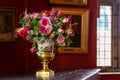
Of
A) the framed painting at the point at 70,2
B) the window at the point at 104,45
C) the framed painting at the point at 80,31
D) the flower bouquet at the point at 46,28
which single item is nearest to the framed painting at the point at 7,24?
the framed painting at the point at 70,2

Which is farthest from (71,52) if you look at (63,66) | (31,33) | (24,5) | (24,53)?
(31,33)

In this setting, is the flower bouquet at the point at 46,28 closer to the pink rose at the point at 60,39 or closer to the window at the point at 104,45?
the pink rose at the point at 60,39

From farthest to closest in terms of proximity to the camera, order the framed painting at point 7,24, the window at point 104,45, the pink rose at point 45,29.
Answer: the window at point 104,45 → the framed painting at point 7,24 → the pink rose at point 45,29

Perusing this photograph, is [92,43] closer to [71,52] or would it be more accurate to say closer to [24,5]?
[71,52]

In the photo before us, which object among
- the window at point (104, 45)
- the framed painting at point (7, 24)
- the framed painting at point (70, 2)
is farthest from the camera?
the window at point (104, 45)

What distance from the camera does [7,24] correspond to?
3.59m

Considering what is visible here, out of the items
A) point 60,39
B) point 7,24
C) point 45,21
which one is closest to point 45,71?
point 60,39

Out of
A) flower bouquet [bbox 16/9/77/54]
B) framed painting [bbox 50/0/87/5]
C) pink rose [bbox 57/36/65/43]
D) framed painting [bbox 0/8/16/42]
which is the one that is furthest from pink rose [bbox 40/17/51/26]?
framed painting [bbox 50/0/87/5]

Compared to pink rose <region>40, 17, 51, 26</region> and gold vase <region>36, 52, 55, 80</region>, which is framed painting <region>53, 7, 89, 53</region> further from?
pink rose <region>40, 17, 51, 26</region>

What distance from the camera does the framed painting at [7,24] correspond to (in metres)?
3.56

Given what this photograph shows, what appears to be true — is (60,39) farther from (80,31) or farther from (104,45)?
(104,45)

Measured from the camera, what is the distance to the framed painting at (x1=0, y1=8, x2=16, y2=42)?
3.56 meters

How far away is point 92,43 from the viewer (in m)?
3.97

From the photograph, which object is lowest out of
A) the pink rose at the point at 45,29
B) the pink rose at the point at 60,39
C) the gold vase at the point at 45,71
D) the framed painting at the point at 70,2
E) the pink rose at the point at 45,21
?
the gold vase at the point at 45,71
